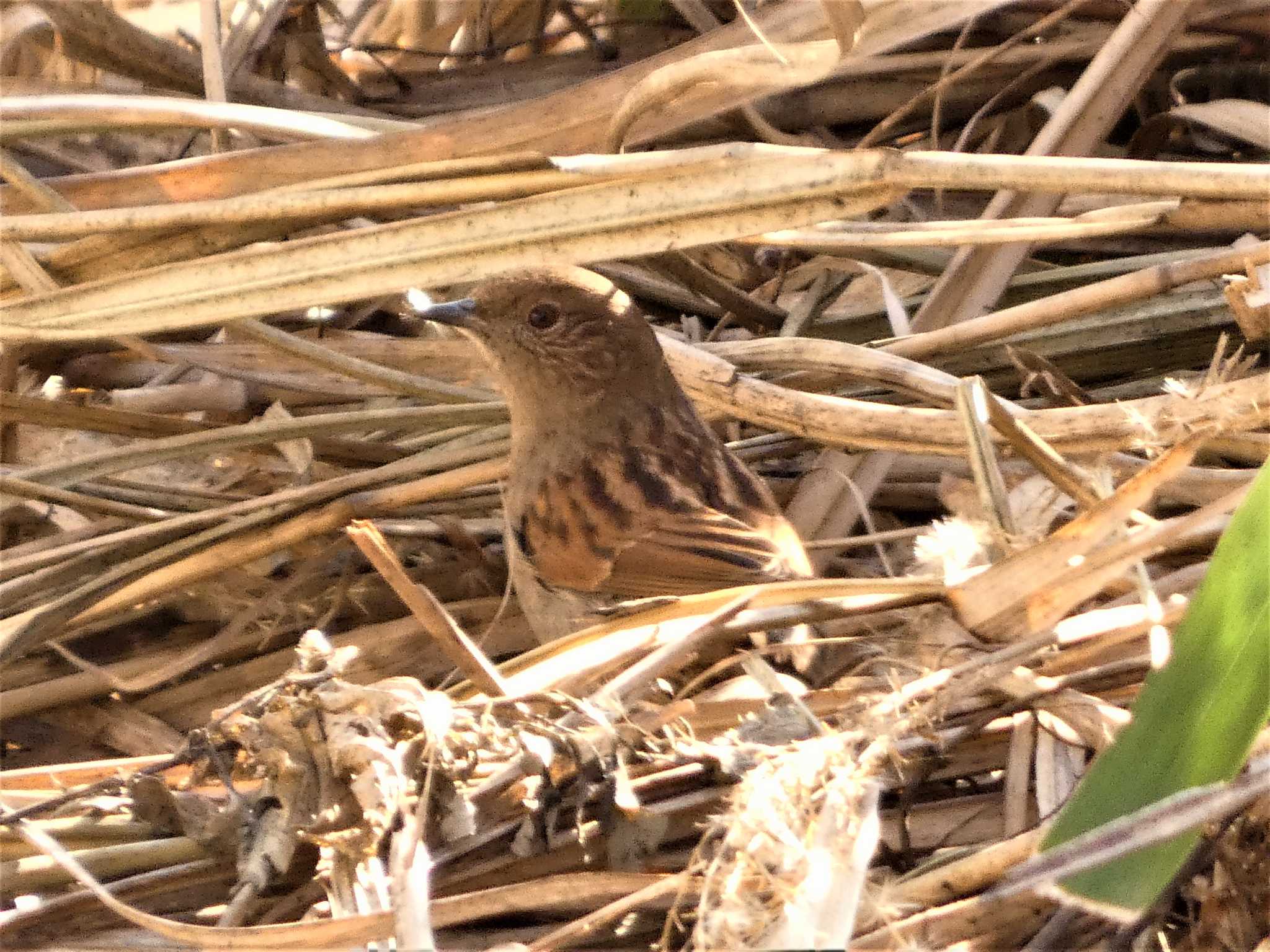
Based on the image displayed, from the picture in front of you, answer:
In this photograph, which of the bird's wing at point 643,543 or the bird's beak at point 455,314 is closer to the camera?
the bird's wing at point 643,543

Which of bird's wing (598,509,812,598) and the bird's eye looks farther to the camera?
the bird's eye

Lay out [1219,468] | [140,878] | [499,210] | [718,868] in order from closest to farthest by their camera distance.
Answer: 1. [718,868]
2. [140,878]
3. [499,210]
4. [1219,468]

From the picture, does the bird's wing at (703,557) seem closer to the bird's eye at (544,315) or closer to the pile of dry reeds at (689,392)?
the pile of dry reeds at (689,392)

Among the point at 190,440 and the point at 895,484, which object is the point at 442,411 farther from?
the point at 895,484

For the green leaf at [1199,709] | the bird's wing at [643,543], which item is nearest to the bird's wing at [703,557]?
the bird's wing at [643,543]

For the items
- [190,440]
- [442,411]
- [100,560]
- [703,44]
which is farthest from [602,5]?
[100,560]

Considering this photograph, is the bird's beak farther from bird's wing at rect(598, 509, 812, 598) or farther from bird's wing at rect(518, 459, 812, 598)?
bird's wing at rect(598, 509, 812, 598)

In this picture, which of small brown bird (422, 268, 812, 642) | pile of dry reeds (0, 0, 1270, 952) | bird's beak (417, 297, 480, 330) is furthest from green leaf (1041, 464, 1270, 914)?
bird's beak (417, 297, 480, 330)
